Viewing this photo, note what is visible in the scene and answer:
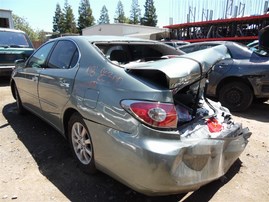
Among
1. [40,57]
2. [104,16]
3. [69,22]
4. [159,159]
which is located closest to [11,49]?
[40,57]

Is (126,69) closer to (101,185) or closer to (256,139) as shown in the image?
(101,185)

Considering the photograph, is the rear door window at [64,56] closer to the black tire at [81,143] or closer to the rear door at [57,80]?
the rear door at [57,80]

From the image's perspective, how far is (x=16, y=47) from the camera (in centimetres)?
951

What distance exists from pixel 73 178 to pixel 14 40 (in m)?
8.16

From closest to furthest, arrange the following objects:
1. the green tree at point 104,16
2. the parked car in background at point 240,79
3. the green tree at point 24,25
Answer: the parked car in background at point 240,79, the green tree at point 24,25, the green tree at point 104,16

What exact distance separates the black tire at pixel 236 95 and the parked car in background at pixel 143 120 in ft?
8.13

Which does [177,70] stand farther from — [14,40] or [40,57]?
[14,40]

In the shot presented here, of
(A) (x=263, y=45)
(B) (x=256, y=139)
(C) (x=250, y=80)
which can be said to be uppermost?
(A) (x=263, y=45)

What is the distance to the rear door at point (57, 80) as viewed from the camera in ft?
10.7

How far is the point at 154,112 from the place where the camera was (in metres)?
2.29

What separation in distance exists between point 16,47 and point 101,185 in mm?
8043

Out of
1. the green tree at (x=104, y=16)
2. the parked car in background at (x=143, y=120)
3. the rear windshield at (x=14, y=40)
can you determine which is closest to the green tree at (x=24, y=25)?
the green tree at (x=104, y=16)

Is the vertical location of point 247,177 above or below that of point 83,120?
below

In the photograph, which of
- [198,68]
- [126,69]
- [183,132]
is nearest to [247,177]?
[183,132]
